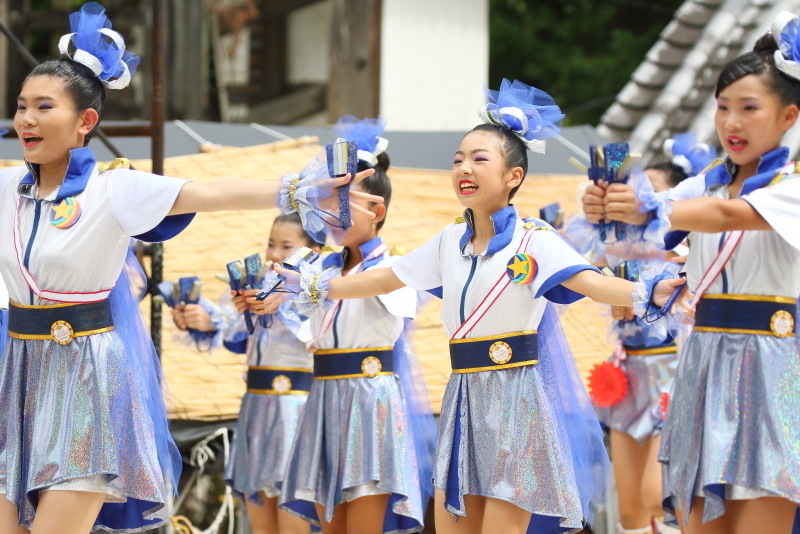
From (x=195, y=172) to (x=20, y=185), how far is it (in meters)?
2.33

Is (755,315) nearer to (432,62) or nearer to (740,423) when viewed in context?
(740,423)

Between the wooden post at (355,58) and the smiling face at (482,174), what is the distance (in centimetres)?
425

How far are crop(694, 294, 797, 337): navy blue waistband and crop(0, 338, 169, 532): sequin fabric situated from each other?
1.71 m

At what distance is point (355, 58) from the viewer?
766cm

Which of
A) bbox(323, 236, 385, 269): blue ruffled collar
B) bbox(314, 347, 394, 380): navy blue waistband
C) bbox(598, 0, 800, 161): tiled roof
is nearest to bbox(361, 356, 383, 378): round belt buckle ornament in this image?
bbox(314, 347, 394, 380): navy blue waistband

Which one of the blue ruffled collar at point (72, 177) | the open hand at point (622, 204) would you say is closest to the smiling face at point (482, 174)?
the open hand at point (622, 204)

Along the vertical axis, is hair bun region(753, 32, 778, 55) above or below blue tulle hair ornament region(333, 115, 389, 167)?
above

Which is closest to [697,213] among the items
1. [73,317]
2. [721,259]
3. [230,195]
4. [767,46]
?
[721,259]

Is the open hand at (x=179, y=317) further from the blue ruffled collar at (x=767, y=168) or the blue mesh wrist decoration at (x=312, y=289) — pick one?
the blue ruffled collar at (x=767, y=168)

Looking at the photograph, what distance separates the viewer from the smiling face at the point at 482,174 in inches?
133

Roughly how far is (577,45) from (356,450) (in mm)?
10098

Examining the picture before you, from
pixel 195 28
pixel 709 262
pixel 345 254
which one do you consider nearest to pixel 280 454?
pixel 345 254

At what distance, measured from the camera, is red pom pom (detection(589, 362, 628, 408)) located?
4742mm

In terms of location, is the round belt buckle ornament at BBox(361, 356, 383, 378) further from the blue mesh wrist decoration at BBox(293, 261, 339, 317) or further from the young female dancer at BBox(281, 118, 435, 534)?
the blue mesh wrist decoration at BBox(293, 261, 339, 317)
